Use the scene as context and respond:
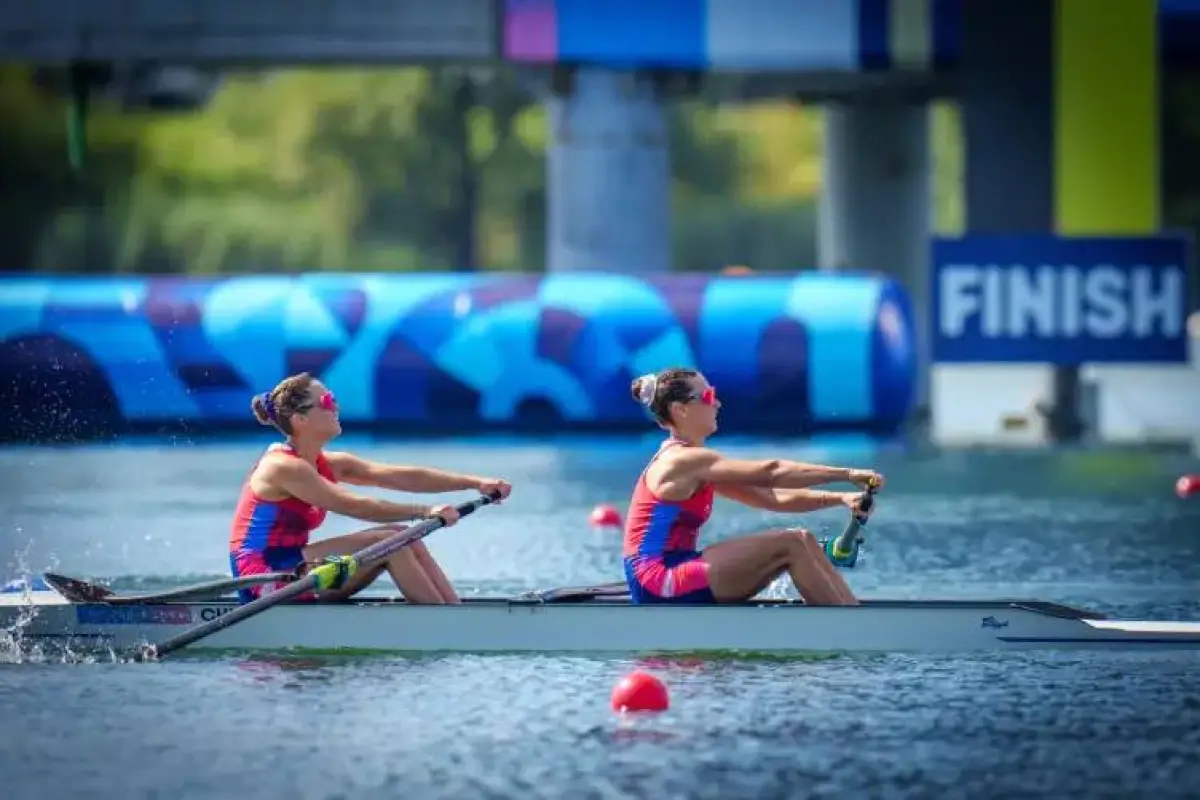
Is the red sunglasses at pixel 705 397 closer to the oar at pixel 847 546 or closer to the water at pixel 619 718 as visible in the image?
the oar at pixel 847 546

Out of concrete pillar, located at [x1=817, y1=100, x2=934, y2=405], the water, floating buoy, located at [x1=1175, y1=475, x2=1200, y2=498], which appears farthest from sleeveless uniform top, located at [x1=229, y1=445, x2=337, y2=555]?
concrete pillar, located at [x1=817, y1=100, x2=934, y2=405]

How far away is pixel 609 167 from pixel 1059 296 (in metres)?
6.25

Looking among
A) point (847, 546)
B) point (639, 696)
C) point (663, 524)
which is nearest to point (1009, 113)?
point (847, 546)

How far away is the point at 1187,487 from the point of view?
68.4ft

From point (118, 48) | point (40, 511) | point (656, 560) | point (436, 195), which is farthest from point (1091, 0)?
point (436, 195)

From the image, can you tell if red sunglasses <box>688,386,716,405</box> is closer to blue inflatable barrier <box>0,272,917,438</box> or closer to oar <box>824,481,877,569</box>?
oar <box>824,481,877,569</box>

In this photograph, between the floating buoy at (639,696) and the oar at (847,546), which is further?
the oar at (847,546)

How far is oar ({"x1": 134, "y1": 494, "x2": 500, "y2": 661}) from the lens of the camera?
1205 centimetres

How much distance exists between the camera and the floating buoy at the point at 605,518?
18.7 metres

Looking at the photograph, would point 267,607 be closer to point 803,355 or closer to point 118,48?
point 803,355

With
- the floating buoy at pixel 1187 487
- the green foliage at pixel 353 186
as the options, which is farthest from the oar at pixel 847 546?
the green foliage at pixel 353 186

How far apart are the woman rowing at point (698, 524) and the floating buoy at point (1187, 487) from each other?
886 cm

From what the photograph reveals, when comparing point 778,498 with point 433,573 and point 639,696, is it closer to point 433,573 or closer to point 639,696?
point 433,573

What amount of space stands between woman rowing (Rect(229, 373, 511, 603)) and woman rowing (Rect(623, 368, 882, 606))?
2.53 feet
